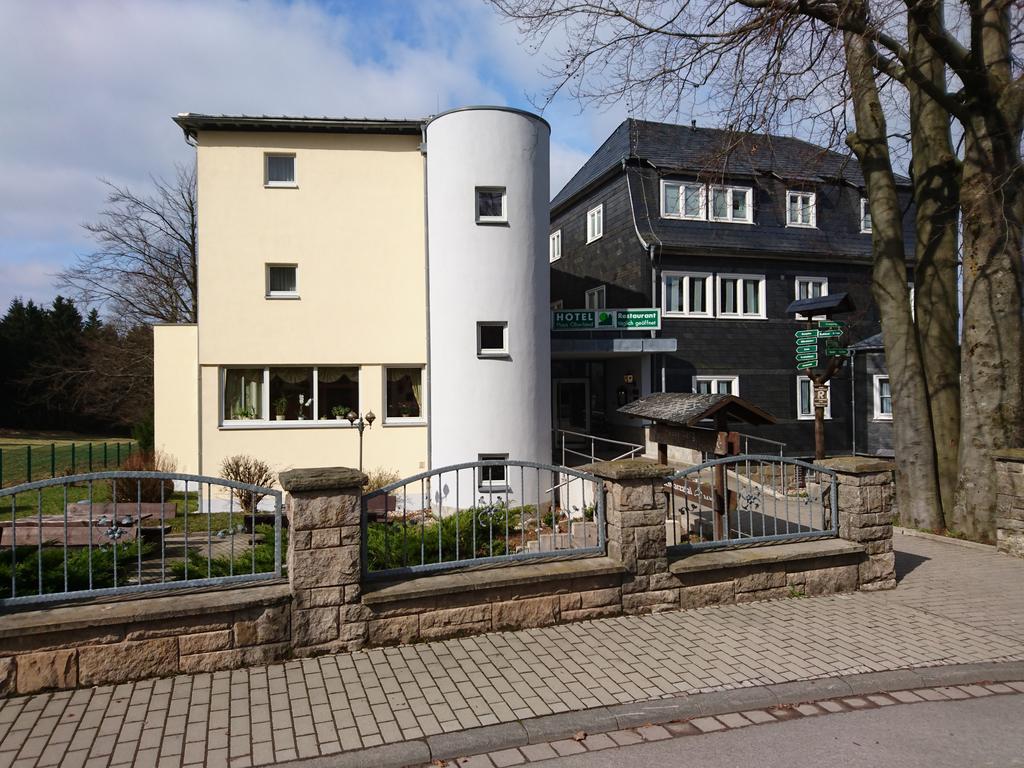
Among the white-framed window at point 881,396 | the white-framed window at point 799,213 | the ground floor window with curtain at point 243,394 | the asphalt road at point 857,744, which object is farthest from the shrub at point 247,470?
the white-framed window at point 881,396

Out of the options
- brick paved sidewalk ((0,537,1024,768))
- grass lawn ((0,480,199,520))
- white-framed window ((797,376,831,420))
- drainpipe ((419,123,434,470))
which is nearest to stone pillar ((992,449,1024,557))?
brick paved sidewalk ((0,537,1024,768))

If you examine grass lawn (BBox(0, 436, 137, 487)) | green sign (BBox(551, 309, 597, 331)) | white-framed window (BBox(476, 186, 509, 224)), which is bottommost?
grass lawn (BBox(0, 436, 137, 487))

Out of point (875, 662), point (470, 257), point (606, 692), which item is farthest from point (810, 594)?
point (470, 257)

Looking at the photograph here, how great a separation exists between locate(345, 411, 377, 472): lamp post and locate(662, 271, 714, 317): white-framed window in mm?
9420

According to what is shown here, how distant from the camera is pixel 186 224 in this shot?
32312 millimetres

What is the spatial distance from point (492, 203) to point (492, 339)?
2.80m

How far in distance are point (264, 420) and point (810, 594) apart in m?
11.5

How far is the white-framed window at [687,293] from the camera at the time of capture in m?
20.2

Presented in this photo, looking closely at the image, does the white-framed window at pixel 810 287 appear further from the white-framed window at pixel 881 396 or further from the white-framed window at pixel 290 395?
the white-framed window at pixel 290 395

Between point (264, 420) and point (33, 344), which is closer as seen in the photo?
point (264, 420)

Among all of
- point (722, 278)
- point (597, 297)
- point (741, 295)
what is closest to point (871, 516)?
point (722, 278)

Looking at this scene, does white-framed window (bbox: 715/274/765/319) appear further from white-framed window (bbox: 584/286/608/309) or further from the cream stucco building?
the cream stucco building

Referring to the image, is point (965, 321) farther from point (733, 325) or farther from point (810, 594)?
point (733, 325)

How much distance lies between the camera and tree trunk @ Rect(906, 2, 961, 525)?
11141mm
